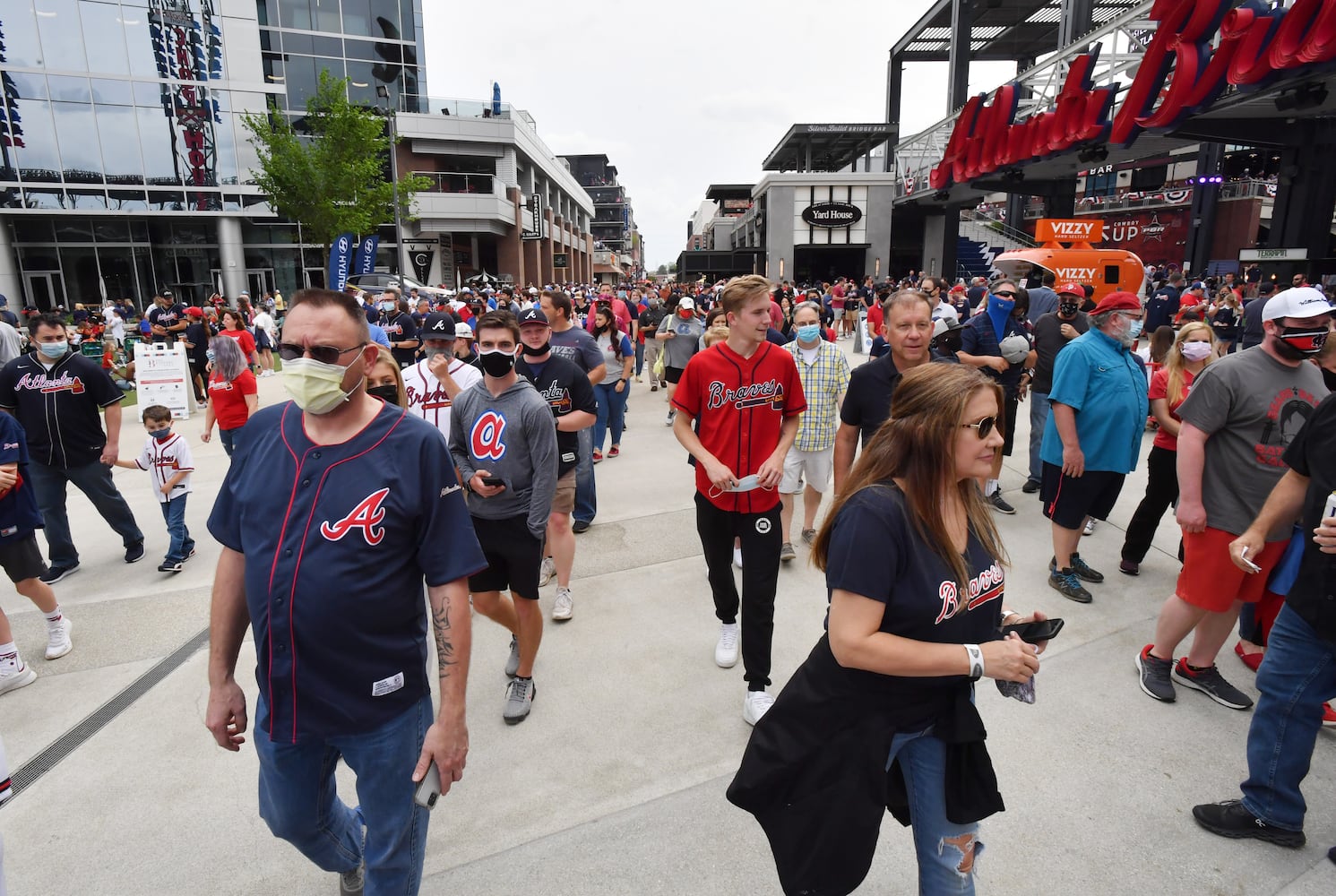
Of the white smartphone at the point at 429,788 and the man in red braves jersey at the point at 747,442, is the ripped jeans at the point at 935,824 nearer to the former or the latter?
the white smartphone at the point at 429,788

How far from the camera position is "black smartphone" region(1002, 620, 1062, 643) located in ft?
6.13

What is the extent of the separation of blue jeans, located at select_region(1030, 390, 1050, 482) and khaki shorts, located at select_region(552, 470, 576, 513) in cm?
479

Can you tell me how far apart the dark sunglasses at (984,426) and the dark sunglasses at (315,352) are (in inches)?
68.6

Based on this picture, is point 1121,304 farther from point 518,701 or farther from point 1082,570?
point 518,701

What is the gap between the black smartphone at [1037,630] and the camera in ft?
6.13

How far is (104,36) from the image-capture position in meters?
27.0

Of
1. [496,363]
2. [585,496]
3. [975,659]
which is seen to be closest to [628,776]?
[975,659]

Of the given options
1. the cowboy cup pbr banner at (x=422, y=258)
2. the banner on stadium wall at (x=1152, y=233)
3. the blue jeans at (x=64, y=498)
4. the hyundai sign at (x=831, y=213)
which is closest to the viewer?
the blue jeans at (x=64, y=498)

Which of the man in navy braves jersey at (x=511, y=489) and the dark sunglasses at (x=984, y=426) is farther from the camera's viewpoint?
the man in navy braves jersey at (x=511, y=489)

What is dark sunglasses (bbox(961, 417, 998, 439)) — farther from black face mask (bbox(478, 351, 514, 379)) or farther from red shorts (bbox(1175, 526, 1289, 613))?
black face mask (bbox(478, 351, 514, 379))

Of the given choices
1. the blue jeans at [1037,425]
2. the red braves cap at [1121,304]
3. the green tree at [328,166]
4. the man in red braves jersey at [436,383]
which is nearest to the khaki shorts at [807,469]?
the red braves cap at [1121,304]

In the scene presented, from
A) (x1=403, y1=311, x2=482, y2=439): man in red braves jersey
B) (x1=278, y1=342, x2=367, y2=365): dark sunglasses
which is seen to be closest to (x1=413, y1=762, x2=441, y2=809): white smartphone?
(x1=278, y1=342, x2=367, y2=365): dark sunglasses

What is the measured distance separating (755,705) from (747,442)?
1.30m

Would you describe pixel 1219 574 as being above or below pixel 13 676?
above
